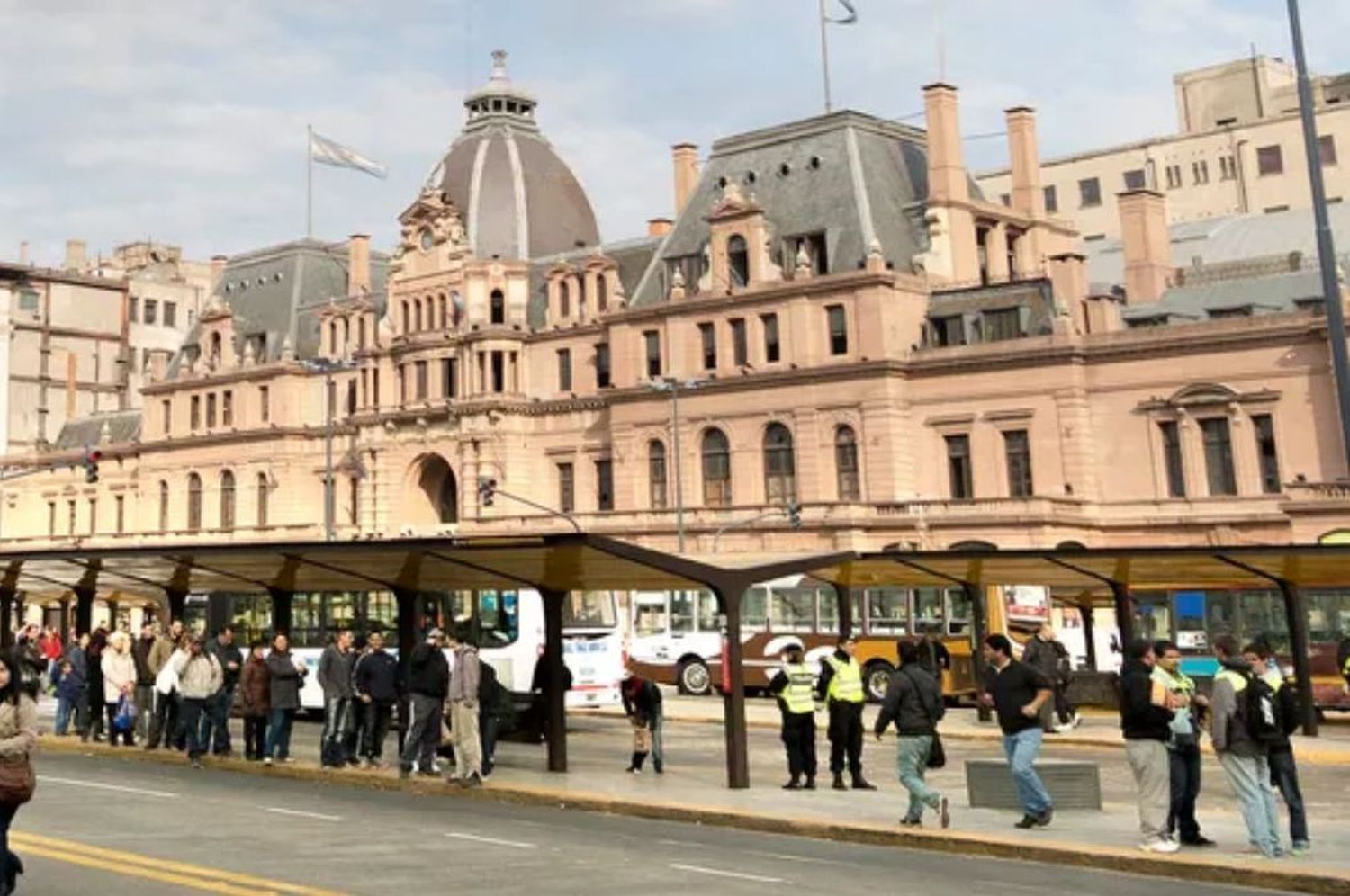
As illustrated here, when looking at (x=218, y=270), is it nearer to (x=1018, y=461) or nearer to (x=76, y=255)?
(x=76, y=255)

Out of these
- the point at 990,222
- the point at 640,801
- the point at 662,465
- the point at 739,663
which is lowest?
the point at 640,801

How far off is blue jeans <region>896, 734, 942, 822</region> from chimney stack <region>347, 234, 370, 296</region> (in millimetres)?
75976

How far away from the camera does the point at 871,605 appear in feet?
128

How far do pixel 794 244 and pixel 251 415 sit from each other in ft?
127

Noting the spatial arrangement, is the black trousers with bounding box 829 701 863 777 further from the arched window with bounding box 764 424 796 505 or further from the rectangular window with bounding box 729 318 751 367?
the rectangular window with bounding box 729 318 751 367

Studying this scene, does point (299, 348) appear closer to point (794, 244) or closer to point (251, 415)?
point (251, 415)

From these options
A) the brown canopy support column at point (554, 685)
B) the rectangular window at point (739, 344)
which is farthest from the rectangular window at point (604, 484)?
the brown canopy support column at point (554, 685)

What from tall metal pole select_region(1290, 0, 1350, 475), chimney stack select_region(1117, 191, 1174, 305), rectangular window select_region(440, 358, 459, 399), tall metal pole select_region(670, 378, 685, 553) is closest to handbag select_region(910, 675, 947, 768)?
tall metal pole select_region(1290, 0, 1350, 475)

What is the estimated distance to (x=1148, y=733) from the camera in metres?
15.1

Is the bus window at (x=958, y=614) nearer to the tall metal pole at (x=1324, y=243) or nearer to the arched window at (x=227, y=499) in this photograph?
the tall metal pole at (x=1324, y=243)

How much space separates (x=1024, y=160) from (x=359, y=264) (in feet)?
139

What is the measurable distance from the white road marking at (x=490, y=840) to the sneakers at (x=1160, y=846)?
258 inches

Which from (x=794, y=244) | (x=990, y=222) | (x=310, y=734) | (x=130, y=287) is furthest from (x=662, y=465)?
(x=130, y=287)

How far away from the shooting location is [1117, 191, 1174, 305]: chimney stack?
2534 inches
